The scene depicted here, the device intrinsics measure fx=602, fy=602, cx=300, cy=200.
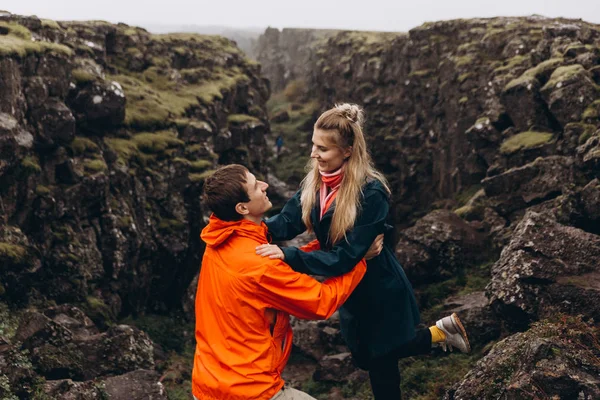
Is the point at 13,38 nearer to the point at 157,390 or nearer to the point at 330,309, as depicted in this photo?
the point at 157,390

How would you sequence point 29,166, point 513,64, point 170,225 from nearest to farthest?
point 29,166, point 170,225, point 513,64

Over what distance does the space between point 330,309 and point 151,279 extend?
21.1 metres

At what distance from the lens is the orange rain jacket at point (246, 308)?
603 cm

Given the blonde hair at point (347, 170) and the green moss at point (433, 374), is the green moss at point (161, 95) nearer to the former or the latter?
the green moss at point (433, 374)

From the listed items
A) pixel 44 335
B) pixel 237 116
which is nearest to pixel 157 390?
pixel 44 335

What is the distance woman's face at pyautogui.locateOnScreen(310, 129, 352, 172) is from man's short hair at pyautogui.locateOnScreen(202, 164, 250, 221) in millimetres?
1077

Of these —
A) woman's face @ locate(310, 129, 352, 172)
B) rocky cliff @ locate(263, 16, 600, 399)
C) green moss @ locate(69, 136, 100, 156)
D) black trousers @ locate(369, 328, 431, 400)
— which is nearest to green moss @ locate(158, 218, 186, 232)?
green moss @ locate(69, 136, 100, 156)

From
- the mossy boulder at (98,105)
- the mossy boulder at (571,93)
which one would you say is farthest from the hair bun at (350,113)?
the mossy boulder at (98,105)

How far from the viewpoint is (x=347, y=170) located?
7062 mm

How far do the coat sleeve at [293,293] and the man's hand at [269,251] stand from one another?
6cm

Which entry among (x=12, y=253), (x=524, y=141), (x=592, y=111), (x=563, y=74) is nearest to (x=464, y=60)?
(x=563, y=74)

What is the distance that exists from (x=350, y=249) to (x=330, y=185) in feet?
3.48

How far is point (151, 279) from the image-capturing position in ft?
85.4

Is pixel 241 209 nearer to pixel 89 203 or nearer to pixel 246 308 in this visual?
pixel 246 308
